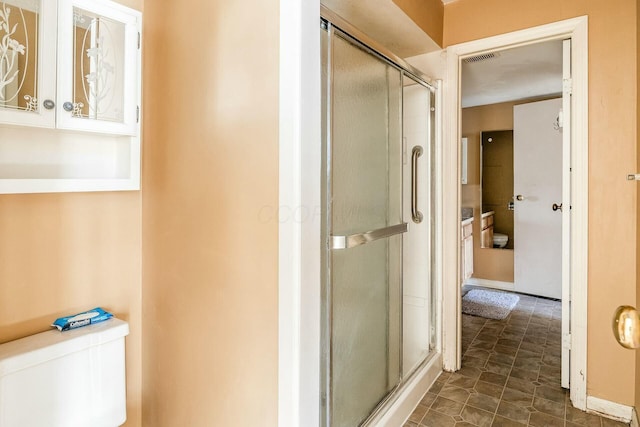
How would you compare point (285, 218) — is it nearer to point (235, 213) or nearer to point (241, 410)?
point (235, 213)

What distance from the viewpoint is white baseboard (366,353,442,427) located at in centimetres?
171

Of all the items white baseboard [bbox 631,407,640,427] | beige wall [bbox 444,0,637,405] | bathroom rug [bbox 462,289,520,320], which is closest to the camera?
white baseboard [bbox 631,407,640,427]

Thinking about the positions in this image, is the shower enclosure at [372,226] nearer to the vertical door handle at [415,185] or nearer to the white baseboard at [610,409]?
the vertical door handle at [415,185]

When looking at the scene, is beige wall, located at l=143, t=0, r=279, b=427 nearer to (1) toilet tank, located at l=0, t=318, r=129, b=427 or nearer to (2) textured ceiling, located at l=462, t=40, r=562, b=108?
(1) toilet tank, located at l=0, t=318, r=129, b=427

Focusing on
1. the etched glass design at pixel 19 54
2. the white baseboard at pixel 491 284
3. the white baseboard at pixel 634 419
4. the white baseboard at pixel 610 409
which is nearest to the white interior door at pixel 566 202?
the white baseboard at pixel 610 409

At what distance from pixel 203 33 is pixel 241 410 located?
1325 millimetres

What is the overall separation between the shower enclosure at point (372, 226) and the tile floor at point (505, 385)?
0.79ft

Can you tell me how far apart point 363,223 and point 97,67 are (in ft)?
4.14

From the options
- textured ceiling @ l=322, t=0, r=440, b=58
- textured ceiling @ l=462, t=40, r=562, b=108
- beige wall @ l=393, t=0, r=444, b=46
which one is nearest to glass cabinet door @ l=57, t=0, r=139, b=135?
textured ceiling @ l=322, t=0, r=440, b=58

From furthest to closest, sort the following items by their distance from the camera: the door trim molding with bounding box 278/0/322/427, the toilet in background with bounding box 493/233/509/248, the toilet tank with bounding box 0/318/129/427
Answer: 1. the toilet in background with bounding box 493/233/509/248
2. the toilet tank with bounding box 0/318/129/427
3. the door trim molding with bounding box 278/0/322/427

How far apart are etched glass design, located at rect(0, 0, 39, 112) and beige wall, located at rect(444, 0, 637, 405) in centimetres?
251

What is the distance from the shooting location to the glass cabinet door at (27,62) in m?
1.08

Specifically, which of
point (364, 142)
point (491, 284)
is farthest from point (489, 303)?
point (364, 142)

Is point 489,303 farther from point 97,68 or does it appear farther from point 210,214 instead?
point 97,68
